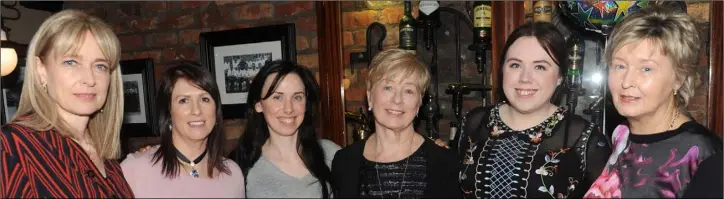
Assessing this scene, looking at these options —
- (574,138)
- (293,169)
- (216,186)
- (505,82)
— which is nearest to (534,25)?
(505,82)

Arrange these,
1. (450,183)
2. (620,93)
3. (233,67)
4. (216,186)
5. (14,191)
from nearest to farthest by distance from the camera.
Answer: (14,191) < (620,93) < (216,186) < (450,183) < (233,67)

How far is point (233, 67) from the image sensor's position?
2555 mm

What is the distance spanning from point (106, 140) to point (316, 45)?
1.42 metres

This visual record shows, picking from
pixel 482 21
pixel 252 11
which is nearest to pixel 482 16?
pixel 482 21

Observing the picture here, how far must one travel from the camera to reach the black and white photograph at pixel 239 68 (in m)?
2.50

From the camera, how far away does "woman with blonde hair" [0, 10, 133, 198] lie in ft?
3.02

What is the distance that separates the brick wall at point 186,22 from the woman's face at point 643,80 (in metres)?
1.58

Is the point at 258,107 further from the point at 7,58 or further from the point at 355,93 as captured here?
the point at 7,58

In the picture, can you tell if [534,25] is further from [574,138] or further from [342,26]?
[342,26]

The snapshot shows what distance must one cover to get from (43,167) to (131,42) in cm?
229

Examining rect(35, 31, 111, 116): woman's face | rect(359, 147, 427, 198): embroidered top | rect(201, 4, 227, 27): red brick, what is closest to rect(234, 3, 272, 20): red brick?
rect(201, 4, 227, 27): red brick

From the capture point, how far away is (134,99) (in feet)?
9.44

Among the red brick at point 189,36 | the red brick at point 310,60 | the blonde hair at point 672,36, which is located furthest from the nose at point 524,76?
the red brick at point 189,36

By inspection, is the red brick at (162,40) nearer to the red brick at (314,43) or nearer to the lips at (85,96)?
the red brick at (314,43)
